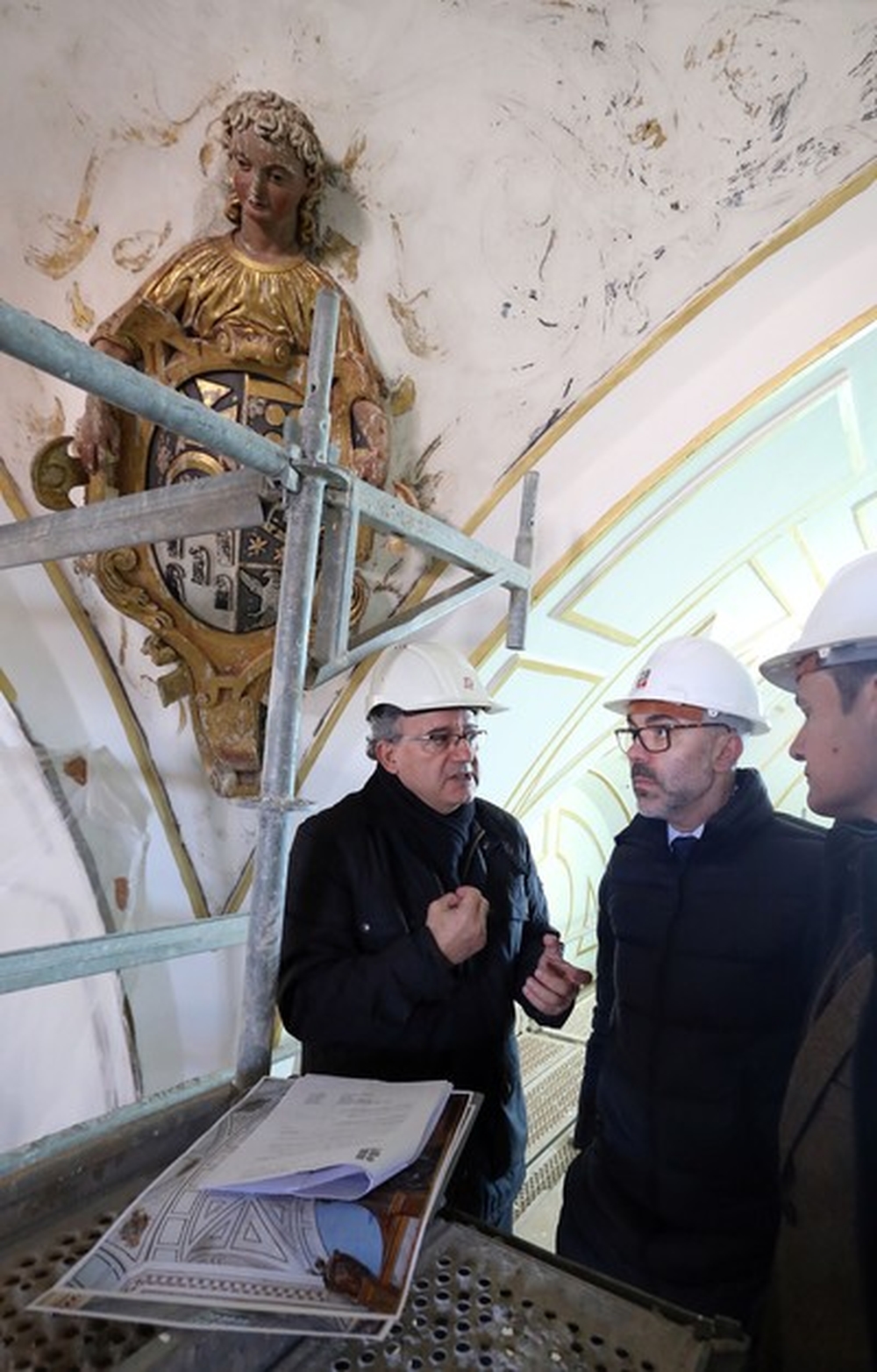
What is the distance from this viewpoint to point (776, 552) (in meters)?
4.26

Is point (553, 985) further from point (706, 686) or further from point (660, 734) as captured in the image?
point (706, 686)

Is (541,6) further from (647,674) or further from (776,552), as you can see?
(776,552)

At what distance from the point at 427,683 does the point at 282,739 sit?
69 cm

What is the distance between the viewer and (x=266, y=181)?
105 inches

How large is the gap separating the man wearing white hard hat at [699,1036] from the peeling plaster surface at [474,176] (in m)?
1.55

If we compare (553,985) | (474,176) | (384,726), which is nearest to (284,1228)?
(553,985)

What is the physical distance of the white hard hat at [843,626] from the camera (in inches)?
55.2

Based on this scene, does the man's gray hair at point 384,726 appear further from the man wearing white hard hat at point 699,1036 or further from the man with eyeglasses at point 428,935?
the man wearing white hard hat at point 699,1036

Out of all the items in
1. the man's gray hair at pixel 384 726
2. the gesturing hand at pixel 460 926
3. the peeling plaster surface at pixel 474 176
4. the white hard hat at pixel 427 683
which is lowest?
the gesturing hand at pixel 460 926

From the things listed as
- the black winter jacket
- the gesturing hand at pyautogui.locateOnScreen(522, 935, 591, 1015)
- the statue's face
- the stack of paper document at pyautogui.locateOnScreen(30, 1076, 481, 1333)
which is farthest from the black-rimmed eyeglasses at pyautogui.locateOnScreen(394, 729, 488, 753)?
the statue's face

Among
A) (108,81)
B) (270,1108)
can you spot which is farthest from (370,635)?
(108,81)

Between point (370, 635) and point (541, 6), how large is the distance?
2.29 meters

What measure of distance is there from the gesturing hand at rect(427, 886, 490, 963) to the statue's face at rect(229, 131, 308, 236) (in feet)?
8.48

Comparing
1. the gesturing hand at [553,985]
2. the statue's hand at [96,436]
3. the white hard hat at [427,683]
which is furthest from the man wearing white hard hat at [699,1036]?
the statue's hand at [96,436]
